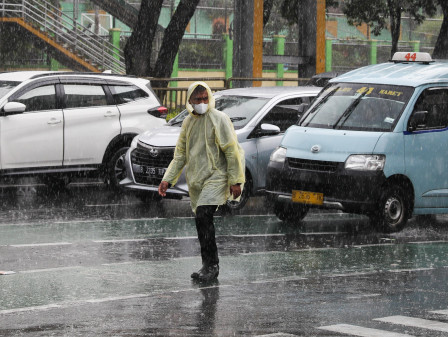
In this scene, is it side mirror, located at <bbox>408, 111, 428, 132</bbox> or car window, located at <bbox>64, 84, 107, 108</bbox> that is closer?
side mirror, located at <bbox>408, 111, 428, 132</bbox>

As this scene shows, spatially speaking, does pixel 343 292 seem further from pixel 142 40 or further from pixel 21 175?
pixel 142 40

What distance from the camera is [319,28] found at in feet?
82.5

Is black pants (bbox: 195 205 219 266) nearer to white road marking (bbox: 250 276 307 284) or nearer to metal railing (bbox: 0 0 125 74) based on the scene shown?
white road marking (bbox: 250 276 307 284)

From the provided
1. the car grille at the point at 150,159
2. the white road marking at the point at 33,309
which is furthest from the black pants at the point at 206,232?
the car grille at the point at 150,159

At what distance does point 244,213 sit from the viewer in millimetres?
14703

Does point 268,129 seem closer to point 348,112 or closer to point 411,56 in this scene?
point 348,112

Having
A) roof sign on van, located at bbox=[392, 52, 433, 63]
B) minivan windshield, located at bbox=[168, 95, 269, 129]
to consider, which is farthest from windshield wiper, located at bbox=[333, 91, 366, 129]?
minivan windshield, located at bbox=[168, 95, 269, 129]

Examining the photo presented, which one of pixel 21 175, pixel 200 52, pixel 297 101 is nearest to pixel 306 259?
pixel 297 101

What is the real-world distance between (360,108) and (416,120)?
2.36 ft

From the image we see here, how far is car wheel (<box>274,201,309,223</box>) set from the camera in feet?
44.7

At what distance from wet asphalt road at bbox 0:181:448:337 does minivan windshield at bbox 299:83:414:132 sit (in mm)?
1291

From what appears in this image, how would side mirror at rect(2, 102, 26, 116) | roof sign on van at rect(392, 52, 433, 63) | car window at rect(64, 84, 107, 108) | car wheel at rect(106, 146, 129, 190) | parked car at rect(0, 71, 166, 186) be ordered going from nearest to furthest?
roof sign on van at rect(392, 52, 433, 63) → side mirror at rect(2, 102, 26, 116) → parked car at rect(0, 71, 166, 186) → car window at rect(64, 84, 107, 108) → car wheel at rect(106, 146, 129, 190)

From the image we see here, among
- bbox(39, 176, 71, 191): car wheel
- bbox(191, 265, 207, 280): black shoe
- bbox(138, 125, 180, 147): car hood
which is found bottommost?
bbox(39, 176, 71, 191): car wheel

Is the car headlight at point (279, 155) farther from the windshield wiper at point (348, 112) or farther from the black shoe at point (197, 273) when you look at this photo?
the black shoe at point (197, 273)
